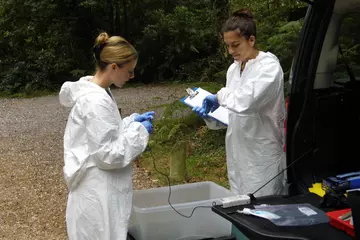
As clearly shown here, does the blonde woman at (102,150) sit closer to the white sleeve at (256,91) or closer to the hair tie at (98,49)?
the hair tie at (98,49)

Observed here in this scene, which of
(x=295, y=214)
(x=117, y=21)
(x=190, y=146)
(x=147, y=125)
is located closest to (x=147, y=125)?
(x=147, y=125)

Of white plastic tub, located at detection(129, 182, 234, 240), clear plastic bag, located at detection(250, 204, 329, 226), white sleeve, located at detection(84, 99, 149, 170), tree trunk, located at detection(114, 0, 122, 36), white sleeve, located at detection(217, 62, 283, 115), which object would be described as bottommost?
tree trunk, located at detection(114, 0, 122, 36)

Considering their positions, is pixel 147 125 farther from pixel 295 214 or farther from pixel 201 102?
pixel 295 214

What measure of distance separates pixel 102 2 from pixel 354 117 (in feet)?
46.6

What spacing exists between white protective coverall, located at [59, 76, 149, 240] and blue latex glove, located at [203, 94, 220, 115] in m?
0.66

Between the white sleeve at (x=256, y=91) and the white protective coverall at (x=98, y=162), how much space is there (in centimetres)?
58

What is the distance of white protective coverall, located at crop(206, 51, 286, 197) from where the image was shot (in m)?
3.09

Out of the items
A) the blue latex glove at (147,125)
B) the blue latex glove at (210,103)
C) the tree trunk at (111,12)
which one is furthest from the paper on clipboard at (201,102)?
the tree trunk at (111,12)

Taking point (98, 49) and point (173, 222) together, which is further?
point (173, 222)

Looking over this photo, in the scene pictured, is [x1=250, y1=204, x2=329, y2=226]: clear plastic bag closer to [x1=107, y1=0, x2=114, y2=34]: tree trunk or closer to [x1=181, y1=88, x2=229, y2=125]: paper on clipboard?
[x1=181, y1=88, x2=229, y2=125]: paper on clipboard

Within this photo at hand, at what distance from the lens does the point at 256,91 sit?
304 centimetres

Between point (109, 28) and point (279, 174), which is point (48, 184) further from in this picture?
point (109, 28)

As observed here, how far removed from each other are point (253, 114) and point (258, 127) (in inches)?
3.4

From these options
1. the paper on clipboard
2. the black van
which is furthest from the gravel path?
the black van
